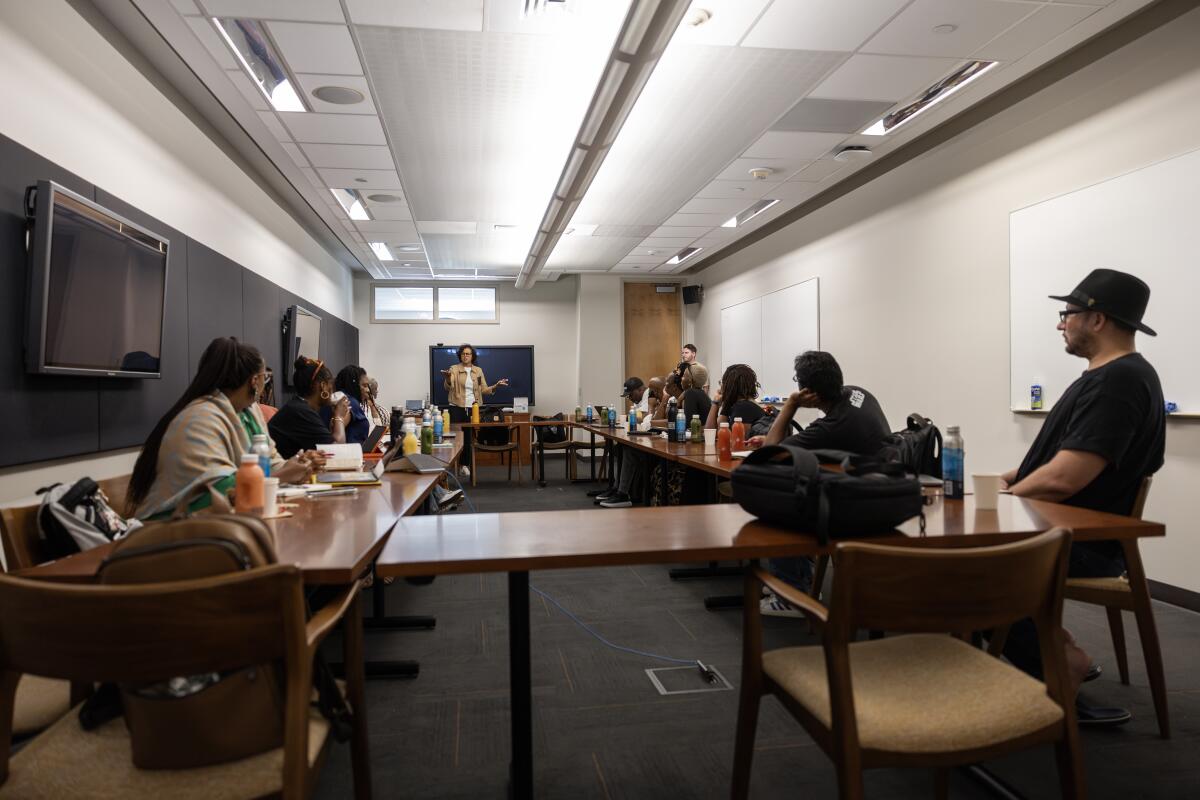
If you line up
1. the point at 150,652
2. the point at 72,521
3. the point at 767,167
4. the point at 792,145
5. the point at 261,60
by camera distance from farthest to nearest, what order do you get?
the point at 767,167
the point at 792,145
the point at 261,60
the point at 72,521
the point at 150,652

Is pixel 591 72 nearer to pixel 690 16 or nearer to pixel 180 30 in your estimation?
pixel 690 16

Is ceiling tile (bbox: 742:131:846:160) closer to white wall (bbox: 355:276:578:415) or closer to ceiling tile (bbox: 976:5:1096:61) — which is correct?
ceiling tile (bbox: 976:5:1096:61)

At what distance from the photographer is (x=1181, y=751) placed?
1.96 meters

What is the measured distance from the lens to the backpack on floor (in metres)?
1.71

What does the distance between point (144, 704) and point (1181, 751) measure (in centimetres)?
263

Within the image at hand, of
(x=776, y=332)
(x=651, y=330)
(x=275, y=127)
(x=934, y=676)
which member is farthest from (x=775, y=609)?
(x=651, y=330)

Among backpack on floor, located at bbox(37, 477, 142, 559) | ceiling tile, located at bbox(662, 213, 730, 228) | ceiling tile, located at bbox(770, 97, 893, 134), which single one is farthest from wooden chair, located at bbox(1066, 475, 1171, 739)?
ceiling tile, located at bbox(662, 213, 730, 228)

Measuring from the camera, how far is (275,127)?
4734mm

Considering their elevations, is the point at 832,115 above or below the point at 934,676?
above

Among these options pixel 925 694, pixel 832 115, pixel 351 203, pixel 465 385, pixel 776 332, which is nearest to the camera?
pixel 925 694

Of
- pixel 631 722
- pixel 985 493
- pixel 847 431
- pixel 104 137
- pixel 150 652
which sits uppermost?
pixel 104 137

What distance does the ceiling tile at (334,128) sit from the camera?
14.9 feet

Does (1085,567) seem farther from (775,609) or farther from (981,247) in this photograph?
(981,247)

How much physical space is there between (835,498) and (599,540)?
1.80 feet
